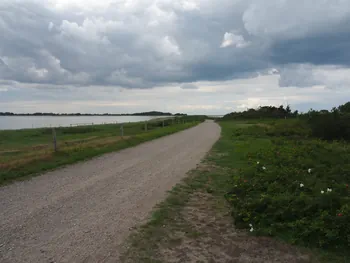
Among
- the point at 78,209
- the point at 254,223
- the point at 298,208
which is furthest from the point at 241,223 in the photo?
the point at 78,209

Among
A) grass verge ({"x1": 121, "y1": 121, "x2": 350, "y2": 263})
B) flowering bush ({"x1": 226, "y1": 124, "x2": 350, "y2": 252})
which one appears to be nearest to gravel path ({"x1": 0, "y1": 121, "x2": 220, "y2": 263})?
grass verge ({"x1": 121, "y1": 121, "x2": 350, "y2": 263})

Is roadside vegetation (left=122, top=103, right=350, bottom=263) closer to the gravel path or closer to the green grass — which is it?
the green grass

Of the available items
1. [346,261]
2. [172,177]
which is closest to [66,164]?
[172,177]

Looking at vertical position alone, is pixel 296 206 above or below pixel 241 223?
above

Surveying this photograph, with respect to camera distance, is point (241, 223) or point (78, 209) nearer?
point (241, 223)

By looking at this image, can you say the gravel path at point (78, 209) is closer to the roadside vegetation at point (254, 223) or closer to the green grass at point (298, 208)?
the roadside vegetation at point (254, 223)

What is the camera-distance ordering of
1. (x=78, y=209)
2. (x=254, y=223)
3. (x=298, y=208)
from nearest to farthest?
(x=254, y=223)
(x=298, y=208)
(x=78, y=209)

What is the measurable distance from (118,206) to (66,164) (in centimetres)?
571

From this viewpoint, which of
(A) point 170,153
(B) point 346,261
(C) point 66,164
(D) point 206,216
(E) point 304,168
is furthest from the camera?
(A) point 170,153

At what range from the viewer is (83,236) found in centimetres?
457

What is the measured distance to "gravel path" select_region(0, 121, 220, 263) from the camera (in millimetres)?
4133

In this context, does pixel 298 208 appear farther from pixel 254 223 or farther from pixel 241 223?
pixel 241 223

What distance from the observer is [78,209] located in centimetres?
586

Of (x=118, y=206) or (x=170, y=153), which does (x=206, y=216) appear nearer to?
(x=118, y=206)
